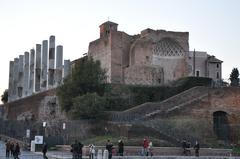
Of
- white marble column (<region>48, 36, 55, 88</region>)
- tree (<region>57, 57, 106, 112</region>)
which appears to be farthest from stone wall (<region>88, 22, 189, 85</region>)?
white marble column (<region>48, 36, 55, 88</region>)

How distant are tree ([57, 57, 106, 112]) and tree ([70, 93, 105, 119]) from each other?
4522 mm

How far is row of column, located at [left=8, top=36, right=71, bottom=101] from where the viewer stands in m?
78.9

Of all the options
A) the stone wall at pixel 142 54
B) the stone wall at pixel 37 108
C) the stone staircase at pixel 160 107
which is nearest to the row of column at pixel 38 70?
the stone wall at pixel 37 108

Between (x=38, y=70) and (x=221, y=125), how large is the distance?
43.3m

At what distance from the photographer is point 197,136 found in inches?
1773

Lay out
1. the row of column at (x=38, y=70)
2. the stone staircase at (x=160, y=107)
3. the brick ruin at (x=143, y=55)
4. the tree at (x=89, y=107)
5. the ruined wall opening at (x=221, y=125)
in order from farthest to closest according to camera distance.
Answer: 1. the row of column at (x=38, y=70)
2. the brick ruin at (x=143, y=55)
3. the ruined wall opening at (x=221, y=125)
4. the stone staircase at (x=160, y=107)
5. the tree at (x=89, y=107)

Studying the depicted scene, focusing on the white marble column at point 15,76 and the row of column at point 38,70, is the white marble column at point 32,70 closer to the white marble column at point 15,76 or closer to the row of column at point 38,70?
the row of column at point 38,70

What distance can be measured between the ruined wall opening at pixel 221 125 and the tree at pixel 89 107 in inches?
415

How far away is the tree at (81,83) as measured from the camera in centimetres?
5059

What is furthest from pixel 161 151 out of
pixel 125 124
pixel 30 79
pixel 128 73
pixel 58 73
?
pixel 30 79

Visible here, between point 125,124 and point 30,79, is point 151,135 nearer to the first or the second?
point 125,124

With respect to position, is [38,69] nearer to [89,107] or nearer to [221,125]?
[89,107]

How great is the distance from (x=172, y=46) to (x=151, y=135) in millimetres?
25708

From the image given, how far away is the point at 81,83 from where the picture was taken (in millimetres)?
50656
